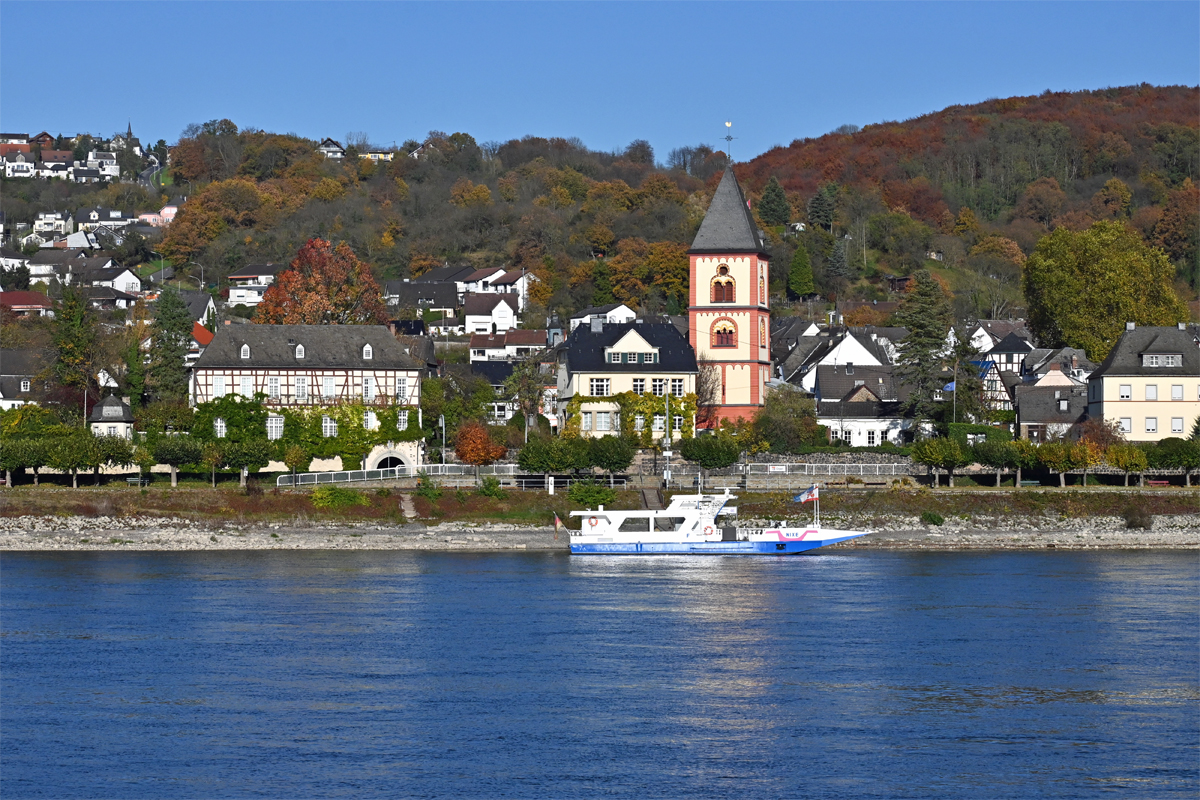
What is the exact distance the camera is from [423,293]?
12912cm

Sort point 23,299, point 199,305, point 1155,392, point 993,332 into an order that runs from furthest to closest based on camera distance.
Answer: point 23,299
point 199,305
point 993,332
point 1155,392

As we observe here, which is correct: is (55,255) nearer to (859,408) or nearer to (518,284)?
(518,284)

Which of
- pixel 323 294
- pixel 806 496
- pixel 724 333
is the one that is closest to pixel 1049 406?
pixel 724 333

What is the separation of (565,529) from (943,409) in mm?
24076

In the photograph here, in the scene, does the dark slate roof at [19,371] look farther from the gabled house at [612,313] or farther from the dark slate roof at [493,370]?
the gabled house at [612,313]

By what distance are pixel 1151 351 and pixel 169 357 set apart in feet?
164

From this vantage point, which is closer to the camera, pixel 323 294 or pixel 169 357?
pixel 169 357

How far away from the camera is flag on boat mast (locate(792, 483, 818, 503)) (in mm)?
61125

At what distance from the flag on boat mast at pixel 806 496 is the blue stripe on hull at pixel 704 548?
195 centimetres

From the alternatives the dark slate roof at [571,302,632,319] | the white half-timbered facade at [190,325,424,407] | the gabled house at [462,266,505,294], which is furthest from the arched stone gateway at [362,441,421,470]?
the gabled house at [462,266,505,294]

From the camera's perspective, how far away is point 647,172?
174500 millimetres

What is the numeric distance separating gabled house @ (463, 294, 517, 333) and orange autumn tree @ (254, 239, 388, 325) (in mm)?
30053

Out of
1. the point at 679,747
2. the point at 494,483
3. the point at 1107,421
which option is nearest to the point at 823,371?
the point at 1107,421

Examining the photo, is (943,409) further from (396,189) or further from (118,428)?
(396,189)
